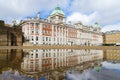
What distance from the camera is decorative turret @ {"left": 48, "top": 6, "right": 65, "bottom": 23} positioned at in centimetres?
10773

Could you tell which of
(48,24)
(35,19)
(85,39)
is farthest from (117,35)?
(35,19)

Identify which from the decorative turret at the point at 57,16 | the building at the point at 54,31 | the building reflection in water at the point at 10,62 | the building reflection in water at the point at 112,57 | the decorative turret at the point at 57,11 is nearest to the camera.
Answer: the building reflection in water at the point at 10,62

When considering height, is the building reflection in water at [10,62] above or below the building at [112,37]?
below

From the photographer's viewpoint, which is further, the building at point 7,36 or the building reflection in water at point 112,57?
the building at point 7,36

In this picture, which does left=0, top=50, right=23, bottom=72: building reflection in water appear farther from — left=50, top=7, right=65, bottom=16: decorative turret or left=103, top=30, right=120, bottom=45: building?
left=103, top=30, right=120, bottom=45: building

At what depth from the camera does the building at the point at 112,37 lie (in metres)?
164

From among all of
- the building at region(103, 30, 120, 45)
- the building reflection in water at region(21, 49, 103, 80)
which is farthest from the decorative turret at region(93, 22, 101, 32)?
the building reflection in water at region(21, 49, 103, 80)

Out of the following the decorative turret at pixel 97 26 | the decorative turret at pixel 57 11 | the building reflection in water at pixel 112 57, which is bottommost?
Answer: the building reflection in water at pixel 112 57

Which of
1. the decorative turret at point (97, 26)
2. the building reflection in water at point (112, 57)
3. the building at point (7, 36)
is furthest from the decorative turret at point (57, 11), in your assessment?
the building reflection in water at point (112, 57)

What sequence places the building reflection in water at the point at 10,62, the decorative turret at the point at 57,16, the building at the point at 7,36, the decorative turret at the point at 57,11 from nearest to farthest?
the building reflection in water at the point at 10,62 < the building at the point at 7,36 < the decorative turret at the point at 57,16 < the decorative turret at the point at 57,11

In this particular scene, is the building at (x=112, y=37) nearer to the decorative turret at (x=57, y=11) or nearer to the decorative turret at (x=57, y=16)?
the decorative turret at (x=57, y=16)

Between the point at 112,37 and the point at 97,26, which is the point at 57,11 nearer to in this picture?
the point at 97,26

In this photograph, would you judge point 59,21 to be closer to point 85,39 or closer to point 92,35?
point 85,39

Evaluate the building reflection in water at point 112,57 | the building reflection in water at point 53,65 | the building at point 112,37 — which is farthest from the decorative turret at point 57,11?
the building reflection in water at point 53,65
